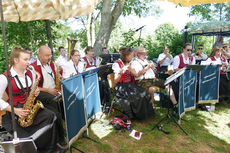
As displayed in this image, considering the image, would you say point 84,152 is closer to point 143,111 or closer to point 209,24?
point 143,111

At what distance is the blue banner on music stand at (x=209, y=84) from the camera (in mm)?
4730

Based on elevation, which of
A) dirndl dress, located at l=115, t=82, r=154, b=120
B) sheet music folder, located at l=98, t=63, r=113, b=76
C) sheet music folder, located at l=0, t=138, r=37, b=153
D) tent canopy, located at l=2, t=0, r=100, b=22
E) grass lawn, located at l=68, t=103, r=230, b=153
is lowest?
grass lawn, located at l=68, t=103, r=230, b=153

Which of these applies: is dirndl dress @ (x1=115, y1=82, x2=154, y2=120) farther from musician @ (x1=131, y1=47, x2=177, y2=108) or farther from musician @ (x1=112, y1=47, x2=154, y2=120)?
musician @ (x1=131, y1=47, x2=177, y2=108)

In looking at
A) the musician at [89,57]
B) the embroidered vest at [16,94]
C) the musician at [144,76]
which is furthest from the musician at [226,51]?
the embroidered vest at [16,94]

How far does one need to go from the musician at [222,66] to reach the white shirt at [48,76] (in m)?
4.87

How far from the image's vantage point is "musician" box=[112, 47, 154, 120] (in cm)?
412

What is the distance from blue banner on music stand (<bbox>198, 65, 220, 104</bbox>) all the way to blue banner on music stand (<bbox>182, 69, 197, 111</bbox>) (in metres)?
0.53

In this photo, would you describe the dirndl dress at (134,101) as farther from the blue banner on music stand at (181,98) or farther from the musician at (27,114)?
the musician at (27,114)

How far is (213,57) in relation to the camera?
532 centimetres

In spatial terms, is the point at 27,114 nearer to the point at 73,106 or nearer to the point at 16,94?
the point at 16,94

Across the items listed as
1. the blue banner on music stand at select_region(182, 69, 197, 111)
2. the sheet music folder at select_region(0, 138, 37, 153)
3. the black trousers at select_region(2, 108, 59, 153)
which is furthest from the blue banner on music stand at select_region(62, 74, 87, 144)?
the blue banner on music stand at select_region(182, 69, 197, 111)

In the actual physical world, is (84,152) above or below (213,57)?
below

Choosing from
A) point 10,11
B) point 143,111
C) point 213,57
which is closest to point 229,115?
point 213,57

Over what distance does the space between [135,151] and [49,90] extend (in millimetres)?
2127
